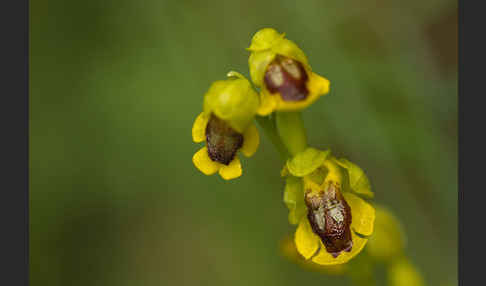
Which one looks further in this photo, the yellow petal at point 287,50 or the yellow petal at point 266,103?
the yellow petal at point 287,50

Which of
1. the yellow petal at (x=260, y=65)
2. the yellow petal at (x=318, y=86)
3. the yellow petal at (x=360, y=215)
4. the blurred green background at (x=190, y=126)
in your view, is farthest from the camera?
the blurred green background at (x=190, y=126)

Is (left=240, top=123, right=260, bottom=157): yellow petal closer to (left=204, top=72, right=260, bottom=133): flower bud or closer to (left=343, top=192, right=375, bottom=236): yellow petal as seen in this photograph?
(left=204, top=72, right=260, bottom=133): flower bud

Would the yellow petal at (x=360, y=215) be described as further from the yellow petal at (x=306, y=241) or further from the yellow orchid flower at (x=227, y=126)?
the yellow orchid flower at (x=227, y=126)

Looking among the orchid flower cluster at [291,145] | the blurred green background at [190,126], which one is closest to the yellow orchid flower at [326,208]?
the orchid flower cluster at [291,145]

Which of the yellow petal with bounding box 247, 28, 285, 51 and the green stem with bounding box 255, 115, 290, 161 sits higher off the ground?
the yellow petal with bounding box 247, 28, 285, 51

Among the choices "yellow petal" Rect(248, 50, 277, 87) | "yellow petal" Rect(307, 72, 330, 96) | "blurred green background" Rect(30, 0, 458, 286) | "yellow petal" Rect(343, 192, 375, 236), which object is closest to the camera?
"yellow petal" Rect(307, 72, 330, 96)

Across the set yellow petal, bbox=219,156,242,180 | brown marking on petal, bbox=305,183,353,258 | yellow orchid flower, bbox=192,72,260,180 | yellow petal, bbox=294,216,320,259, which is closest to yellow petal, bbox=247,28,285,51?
yellow orchid flower, bbox=192,72,260,180

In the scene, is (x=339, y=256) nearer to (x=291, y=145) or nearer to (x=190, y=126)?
(x=291, y=145)
